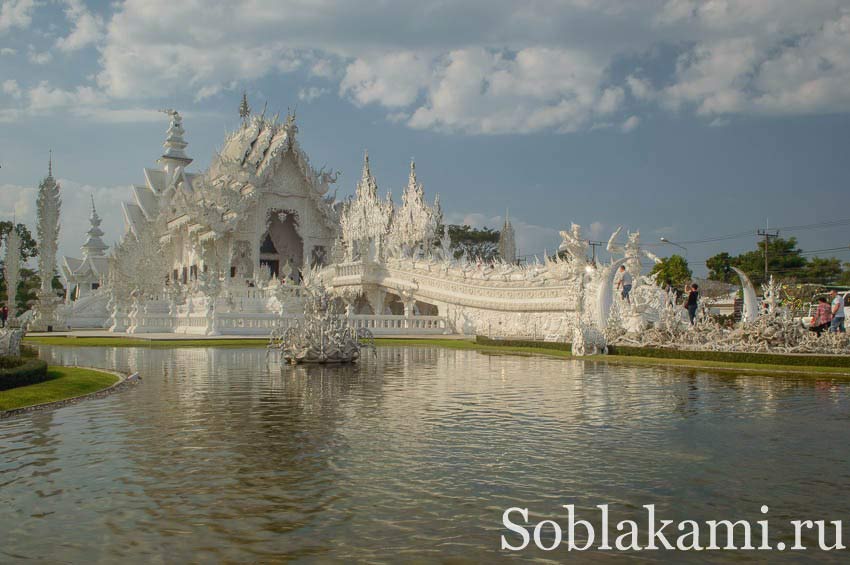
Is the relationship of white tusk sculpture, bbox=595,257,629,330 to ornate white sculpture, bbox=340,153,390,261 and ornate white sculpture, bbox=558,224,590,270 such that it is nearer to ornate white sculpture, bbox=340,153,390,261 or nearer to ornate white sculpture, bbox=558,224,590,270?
ornate white sculpture, bbox=558,224,590,270

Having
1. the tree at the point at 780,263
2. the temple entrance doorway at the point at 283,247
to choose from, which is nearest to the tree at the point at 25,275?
the temple entrance doorway at the point at 283,247

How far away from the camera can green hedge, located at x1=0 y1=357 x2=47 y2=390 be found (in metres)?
11.5

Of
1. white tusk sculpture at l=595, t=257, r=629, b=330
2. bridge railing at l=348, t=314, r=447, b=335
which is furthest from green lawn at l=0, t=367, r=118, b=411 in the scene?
bridge railing at l=348, t=314, r=447, b=335

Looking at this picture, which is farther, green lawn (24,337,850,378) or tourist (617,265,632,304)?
tourist (617,265,632,304)

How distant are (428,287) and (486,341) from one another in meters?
9.85

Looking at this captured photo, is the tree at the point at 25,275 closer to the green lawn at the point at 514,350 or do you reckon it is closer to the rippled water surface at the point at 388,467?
the green lawn at the point at 514,350

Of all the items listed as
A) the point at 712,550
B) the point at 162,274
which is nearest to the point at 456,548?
the point at 712,550

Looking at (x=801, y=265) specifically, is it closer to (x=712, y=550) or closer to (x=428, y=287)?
(x=428, y=287)

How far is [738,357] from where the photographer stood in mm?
16188

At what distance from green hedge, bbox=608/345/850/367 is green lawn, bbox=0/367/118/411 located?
38.2 ft

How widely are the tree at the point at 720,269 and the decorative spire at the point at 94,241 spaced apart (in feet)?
179

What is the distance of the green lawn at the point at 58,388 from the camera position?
34.3 feet

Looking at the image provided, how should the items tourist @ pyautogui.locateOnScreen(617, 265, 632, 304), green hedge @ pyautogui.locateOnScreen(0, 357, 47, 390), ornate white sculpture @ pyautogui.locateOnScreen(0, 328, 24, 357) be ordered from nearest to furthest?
green hedge @ pyautogui.locateOnScreen(0, 357, 47, 390) → ornate white sculpture @ pyautogui.locateOnScreen(0, 328, 24, 357) → tourist @ pyautogui.locateOnScreen(617, 265, 632, 304)

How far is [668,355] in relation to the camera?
57.7ft
